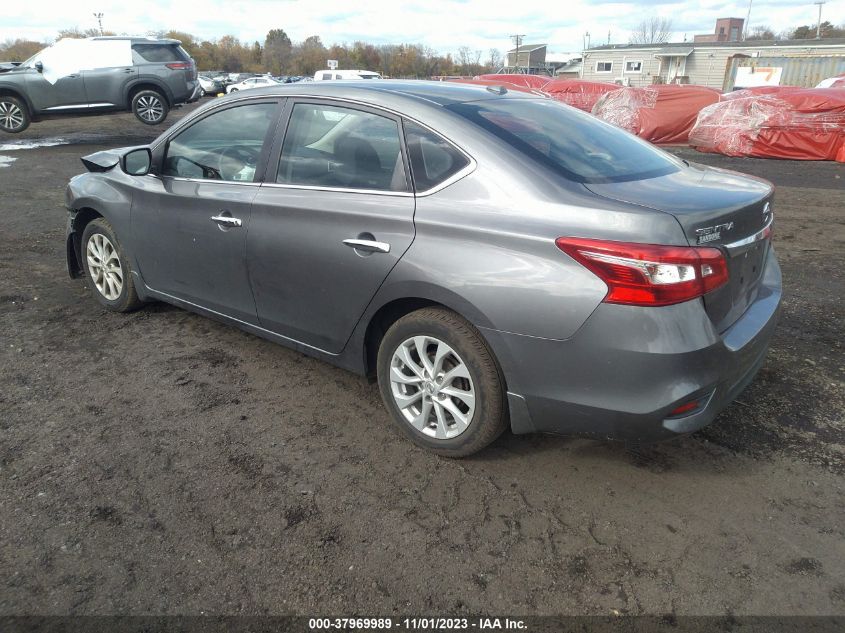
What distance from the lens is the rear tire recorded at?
1507 cm

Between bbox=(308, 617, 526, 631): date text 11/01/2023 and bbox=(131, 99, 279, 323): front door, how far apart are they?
1.97 m

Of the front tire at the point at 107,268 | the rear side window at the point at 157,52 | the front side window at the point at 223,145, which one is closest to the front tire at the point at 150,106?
the rear side window at the point at 157,52

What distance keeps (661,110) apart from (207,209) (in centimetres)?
1599

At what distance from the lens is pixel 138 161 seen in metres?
4.31

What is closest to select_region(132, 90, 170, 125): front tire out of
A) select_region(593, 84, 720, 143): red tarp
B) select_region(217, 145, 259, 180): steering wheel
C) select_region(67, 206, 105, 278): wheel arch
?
select_region(593, 84, 720, 143): red tarp

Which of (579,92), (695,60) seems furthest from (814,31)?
(579,92)

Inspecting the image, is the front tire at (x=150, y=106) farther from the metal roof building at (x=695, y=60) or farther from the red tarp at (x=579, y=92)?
the metal roof building at (x=695, y=60)

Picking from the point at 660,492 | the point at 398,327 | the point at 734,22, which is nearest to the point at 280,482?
the point at 398,327

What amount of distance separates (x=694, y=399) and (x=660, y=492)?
1.78 feet

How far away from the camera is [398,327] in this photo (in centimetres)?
300

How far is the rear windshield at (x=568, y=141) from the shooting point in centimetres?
283

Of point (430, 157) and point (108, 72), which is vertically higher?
point (108, 72)

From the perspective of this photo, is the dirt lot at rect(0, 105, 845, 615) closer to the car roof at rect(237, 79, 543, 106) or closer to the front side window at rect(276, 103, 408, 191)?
the front side window at rect(276, 103, 408, 191)

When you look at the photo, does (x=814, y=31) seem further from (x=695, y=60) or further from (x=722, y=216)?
(x=722, y=216)
